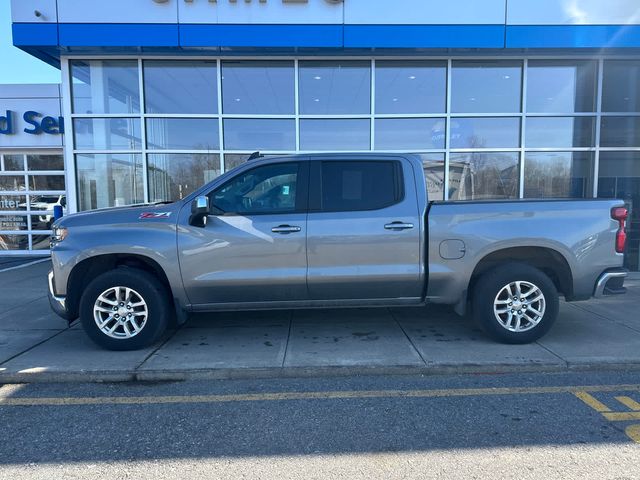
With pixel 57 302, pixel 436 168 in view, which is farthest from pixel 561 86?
pixel 57 302

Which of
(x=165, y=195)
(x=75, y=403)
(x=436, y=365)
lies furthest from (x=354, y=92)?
(x=75, y=403)

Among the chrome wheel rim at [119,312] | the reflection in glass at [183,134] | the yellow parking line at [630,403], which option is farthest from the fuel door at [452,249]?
the reflection in glass at [183,134]

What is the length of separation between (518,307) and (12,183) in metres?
12.8

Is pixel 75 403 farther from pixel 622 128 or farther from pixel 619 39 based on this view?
pixel 622 128

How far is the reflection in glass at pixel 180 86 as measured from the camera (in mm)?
9734

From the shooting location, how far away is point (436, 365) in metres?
4.38

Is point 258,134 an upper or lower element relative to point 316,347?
upper

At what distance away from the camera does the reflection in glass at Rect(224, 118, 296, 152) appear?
390 inches

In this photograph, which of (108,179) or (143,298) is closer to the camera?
(143,298)

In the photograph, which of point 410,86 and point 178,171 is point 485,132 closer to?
point 410,86

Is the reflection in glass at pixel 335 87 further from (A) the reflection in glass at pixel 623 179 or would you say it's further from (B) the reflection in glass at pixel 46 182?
(B) the reflection in glass at pixel 46 182

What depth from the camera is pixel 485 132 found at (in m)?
9.97

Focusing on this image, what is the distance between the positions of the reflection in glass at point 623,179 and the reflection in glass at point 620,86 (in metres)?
0.99

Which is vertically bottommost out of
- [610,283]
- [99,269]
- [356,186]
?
[610,283]
